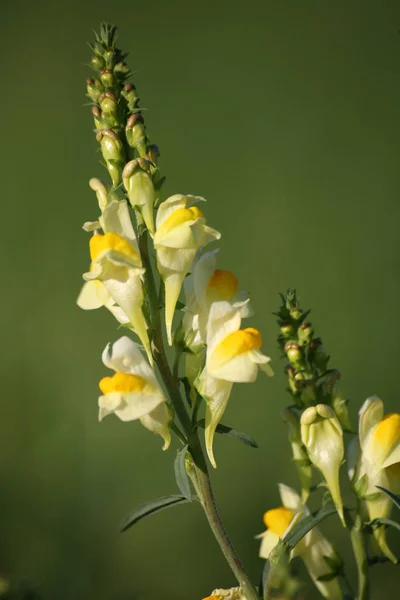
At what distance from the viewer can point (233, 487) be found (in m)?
→ 1.61

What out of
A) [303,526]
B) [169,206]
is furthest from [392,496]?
[169,206]

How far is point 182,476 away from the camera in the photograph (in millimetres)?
611

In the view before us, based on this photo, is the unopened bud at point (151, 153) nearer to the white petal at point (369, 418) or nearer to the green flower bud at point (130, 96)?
the green flower bud at point (130, 96)

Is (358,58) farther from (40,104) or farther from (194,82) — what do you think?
(40,104)

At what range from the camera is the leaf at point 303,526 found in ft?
2.05

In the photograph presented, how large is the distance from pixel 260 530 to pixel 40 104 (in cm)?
140

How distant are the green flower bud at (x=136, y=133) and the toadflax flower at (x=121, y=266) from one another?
0.15ft

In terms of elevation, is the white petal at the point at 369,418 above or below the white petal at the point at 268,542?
above

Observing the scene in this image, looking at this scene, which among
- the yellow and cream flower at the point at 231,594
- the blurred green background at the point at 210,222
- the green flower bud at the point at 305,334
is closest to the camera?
the yellow and cream flower at the point at 231,594

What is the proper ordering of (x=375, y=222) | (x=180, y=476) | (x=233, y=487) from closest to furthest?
(x=180, y=476) < (x=233, y=487) < (x=375, y=222)

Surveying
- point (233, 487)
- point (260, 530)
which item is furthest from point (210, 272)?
point (233, 487)

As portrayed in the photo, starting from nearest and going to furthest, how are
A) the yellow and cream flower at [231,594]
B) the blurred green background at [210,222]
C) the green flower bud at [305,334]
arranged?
1. the yellow and cream flower at [231,594]
2. the green flower bud at [305,334]
3. the blurred green background at [210,222]

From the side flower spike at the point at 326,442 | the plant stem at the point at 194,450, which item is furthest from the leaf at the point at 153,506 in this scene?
the side flower spike at the point at 326,442

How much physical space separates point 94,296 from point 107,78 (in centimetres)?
19
